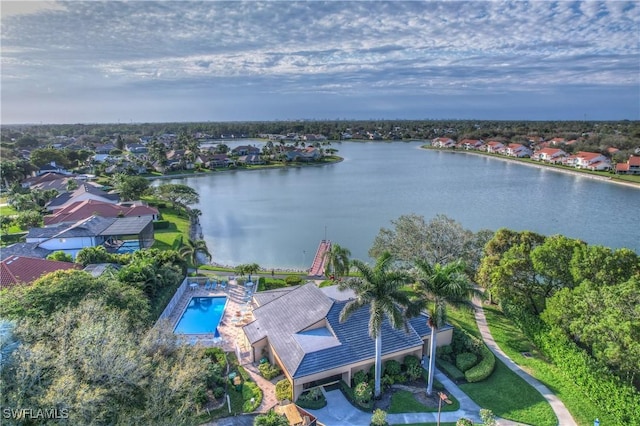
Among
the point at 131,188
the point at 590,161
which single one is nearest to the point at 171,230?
the point at 131,188

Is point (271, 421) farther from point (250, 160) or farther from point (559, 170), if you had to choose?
point (559, 170)

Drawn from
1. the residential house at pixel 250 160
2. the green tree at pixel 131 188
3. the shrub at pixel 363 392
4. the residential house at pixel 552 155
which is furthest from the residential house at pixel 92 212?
the residential house at pixel 552 155

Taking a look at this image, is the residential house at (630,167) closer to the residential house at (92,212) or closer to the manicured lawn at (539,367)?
the manicured lawn at (539,367)

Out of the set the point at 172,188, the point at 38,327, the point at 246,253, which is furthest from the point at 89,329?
the point at 172,188

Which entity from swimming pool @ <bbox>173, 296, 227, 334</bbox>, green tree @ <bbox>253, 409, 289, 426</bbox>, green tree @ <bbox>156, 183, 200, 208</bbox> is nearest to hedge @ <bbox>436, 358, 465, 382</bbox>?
green tree @ <bbox>253, 409, 289, 426</bbox>

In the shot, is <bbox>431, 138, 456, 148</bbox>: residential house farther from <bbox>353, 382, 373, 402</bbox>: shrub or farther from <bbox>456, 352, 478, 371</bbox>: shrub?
<bbox>353, 382, 373, 402</bbox>: shrub
